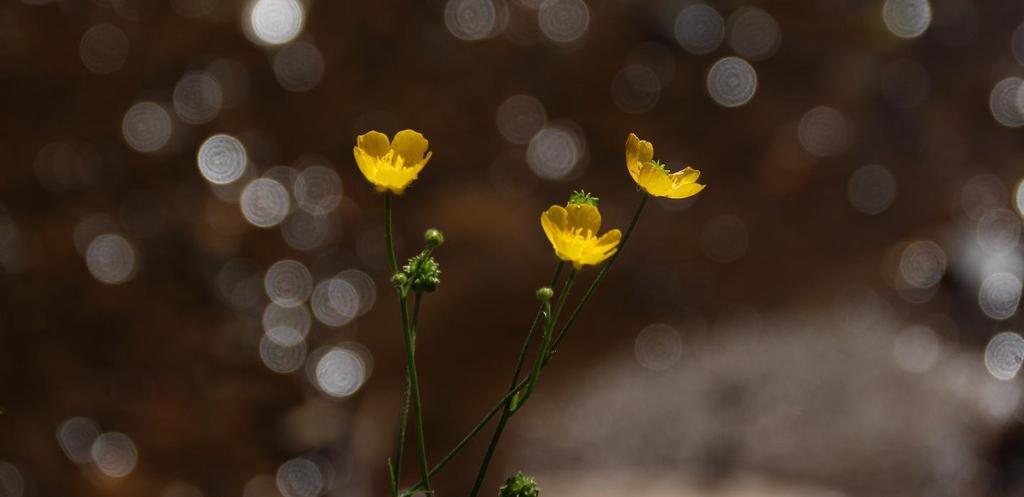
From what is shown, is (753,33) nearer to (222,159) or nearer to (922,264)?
(922,264)

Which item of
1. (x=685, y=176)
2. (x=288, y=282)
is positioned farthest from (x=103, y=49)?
(x=685, y=176)

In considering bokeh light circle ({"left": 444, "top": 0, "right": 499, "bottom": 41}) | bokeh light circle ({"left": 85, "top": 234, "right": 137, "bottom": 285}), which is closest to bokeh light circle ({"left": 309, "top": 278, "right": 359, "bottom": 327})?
bokeh light circle ({"left": 85, "top": 234, "right": 137, "bottom": 285})

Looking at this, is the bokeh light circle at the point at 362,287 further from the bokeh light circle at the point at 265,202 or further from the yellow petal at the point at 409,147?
the yellow petal at the point at 409,147

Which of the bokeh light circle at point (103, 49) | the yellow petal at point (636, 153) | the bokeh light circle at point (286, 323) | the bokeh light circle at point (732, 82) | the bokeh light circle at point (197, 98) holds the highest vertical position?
the bokeh light circle at point (732, 82)

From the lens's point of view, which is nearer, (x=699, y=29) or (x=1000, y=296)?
(x=1000, y=296)

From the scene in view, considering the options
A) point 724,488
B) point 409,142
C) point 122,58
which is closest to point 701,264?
point 724,488

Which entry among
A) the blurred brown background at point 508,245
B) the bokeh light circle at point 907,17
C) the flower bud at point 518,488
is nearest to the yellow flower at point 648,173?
the flower bud at point 518,488

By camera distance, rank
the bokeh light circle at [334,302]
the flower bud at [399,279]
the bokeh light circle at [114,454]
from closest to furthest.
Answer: the flower bud at [399,279] < the bokeh light circle at [114,454] < the bokeh light circle at [334,302]
